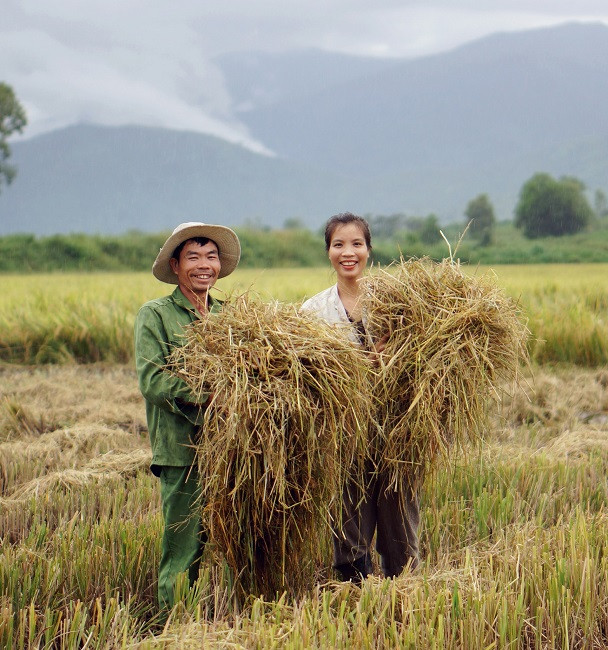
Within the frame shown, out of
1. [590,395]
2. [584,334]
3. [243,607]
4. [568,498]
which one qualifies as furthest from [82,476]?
[584,334]

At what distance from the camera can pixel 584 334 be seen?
7672 millimetres

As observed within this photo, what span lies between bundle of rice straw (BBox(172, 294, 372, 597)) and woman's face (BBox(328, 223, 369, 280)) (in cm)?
43

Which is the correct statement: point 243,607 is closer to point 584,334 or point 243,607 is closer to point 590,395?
point 590,395

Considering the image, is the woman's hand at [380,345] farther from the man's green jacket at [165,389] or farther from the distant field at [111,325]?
the distant field at [111,325]

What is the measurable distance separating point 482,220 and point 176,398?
4106cm

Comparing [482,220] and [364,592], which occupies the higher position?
[482,220]

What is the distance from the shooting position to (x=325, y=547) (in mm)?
3100

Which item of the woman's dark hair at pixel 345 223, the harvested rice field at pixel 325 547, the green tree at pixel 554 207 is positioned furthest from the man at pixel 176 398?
the green tree at pixel 554 207

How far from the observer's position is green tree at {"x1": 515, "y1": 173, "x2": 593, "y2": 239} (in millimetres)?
43875

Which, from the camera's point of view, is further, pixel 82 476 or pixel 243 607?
pixel 82 476

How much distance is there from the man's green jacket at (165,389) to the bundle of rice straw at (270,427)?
2.5 inches

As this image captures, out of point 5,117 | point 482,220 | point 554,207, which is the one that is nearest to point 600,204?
point 554,207

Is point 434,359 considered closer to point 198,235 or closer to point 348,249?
point 348,249

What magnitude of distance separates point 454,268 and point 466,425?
59 cm
